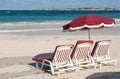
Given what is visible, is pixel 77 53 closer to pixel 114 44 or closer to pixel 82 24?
pixel 82 24

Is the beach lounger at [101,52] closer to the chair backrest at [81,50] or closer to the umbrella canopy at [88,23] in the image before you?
the chair backrest at [81,50]

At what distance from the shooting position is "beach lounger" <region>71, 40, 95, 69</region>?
10844mm

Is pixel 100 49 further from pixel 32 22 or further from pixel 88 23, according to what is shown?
pixel 32 22

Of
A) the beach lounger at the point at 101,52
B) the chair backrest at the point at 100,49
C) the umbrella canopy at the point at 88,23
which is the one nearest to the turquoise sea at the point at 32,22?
the beach lounger at the point at 101,52

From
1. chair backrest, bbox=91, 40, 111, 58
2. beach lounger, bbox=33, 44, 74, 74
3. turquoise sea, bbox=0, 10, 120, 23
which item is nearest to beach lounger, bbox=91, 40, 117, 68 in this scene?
chair backrest, bbox=91, 40, 111, 58

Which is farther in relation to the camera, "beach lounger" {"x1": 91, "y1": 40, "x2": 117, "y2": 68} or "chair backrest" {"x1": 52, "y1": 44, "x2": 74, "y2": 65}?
"beach lounger" {"x1": 91, "y1": 40, "x2": 117, "y2": 68}

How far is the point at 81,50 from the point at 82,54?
0.66 feet

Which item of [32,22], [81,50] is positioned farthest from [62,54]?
[32,22]

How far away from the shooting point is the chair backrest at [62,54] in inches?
413

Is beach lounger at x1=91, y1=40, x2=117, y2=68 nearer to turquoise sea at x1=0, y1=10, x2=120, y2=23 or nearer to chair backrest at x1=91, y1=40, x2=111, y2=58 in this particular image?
chair backrest at x1=91, y1=40, x2=111, y2=58

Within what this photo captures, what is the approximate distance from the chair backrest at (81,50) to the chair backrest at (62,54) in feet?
0.64

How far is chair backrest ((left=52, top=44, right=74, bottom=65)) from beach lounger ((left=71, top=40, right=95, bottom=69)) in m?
0.21

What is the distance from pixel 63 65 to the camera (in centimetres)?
1090

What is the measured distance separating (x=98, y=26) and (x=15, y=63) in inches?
134
